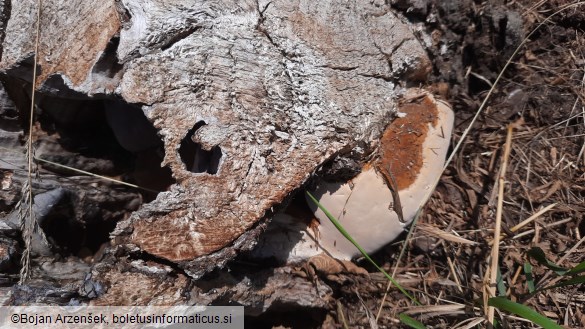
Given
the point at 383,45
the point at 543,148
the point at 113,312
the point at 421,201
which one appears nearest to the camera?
the point at 113,312

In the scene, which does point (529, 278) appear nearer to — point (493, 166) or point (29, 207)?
point (493, 166)

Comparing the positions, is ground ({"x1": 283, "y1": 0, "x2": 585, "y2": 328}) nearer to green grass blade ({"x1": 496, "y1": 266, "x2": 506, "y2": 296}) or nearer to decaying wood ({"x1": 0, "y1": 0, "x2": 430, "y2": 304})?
green grass blade ({"x1": 496, "y1": 266, "x2": 506, "y2": 296})

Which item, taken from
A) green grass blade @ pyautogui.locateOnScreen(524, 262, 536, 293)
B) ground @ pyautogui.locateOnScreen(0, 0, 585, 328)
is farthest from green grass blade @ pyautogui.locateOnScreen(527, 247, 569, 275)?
ground @ pyautogui.locateOnScreen(0, 0, 585, 328)

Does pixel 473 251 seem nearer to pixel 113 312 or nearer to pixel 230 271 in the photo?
pixel 230 271

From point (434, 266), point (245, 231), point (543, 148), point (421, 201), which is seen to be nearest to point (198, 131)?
point (245, 231)

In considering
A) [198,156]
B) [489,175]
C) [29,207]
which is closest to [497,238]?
[489,175]

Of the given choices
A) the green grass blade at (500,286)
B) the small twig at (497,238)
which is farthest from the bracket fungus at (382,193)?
the green grass blade at (500,286)
